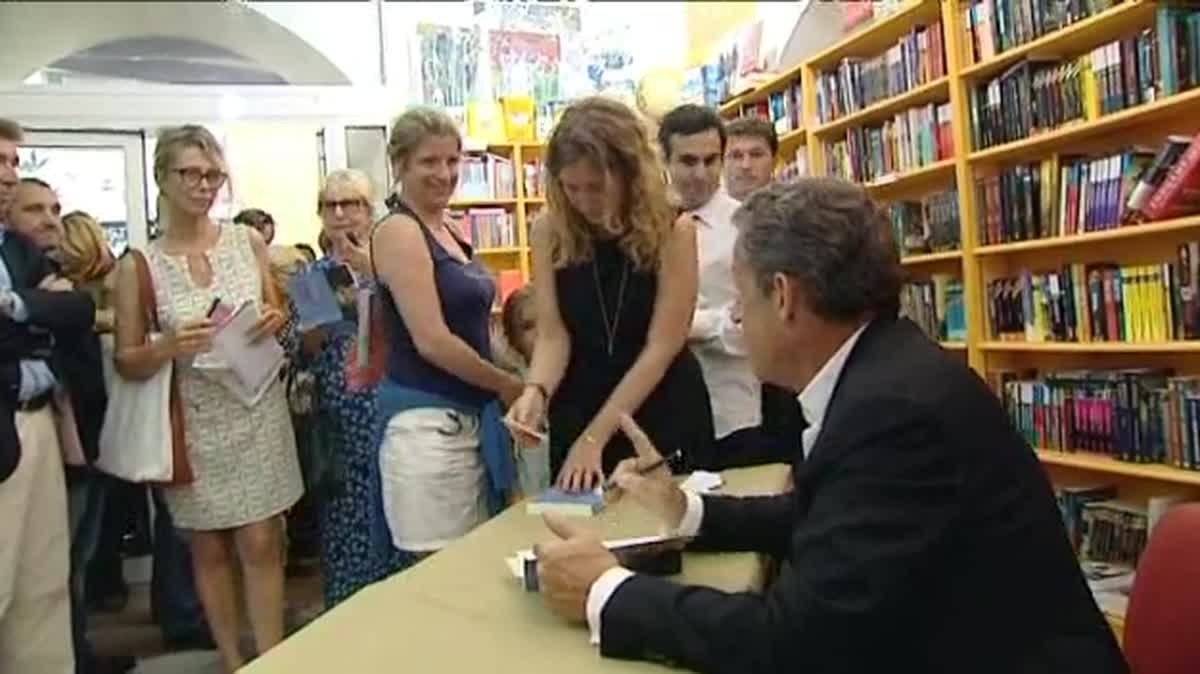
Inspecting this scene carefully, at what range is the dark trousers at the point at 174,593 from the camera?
3496mm

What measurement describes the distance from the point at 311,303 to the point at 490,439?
93 centimetres

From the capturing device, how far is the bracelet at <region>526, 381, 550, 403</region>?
2.06 m

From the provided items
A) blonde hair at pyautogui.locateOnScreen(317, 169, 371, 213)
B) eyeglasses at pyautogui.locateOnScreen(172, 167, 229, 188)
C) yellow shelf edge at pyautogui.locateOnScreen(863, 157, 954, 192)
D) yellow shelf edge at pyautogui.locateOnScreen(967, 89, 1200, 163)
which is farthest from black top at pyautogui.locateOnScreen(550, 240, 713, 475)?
yellow shelf edge at pyautogui.locateOnScreen(863, 157, 954, 192)

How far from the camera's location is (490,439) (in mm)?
2193

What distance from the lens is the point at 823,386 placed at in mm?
1229

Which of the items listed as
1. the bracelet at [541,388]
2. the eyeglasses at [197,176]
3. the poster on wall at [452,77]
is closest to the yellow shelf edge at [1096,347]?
the bracelet at [541,388]

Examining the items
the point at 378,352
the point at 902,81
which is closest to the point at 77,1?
the point at 378,352

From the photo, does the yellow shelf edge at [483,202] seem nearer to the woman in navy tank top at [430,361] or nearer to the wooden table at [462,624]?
the woman in navy tank top at [430,361]

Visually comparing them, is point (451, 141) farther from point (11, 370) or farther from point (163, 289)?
point (11, 370)

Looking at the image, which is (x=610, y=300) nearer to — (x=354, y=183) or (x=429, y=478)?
(x=429, y=478)

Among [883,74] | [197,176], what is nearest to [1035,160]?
[883,74]

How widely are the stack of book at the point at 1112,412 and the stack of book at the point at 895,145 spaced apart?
847mm

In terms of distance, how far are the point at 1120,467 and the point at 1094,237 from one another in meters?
0.65

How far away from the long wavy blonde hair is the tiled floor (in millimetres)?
1501
